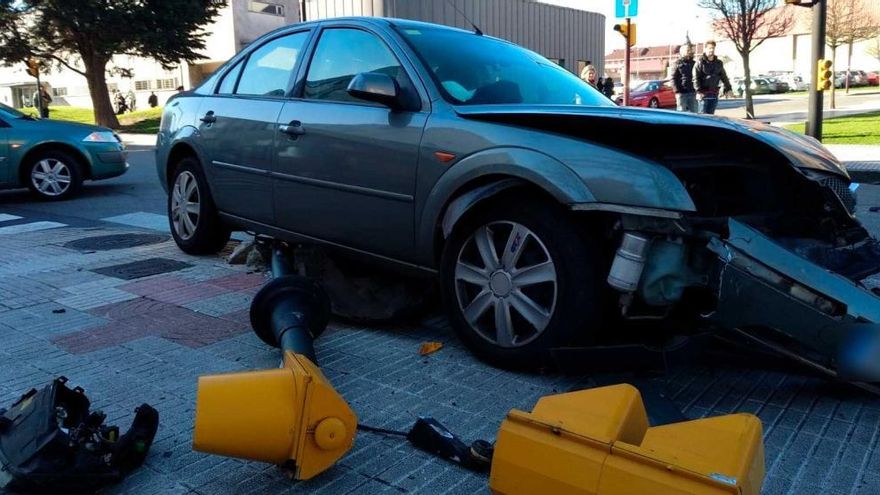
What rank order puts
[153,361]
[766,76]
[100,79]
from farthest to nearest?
[766,76]
[100,79]
[153,361]

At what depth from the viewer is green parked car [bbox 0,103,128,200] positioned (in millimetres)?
9938

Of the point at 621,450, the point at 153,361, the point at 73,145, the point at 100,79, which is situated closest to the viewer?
the point at 621,450

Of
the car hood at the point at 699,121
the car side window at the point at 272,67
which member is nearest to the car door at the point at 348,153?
the car side window at the point at 272,67

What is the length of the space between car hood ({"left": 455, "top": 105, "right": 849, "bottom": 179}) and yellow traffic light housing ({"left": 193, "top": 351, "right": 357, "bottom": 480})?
159cm

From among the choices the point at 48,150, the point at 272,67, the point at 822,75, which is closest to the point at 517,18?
the point at 822,75

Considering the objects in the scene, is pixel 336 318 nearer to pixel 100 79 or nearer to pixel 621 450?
pixel 621 450

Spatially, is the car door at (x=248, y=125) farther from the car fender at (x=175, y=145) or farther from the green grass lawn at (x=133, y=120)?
the green grass lawn at (x=133, y=120)

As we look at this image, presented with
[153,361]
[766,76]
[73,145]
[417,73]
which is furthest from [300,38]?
[766,76]

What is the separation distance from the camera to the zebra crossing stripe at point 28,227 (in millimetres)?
7703

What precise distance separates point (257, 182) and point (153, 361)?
4.85 ft

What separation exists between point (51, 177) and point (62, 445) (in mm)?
9120

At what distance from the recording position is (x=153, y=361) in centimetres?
366

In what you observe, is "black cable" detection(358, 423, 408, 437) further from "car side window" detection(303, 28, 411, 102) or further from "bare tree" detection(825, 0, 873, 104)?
"bare tree" detection(825, 0, 873, 104)

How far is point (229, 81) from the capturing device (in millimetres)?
5438
